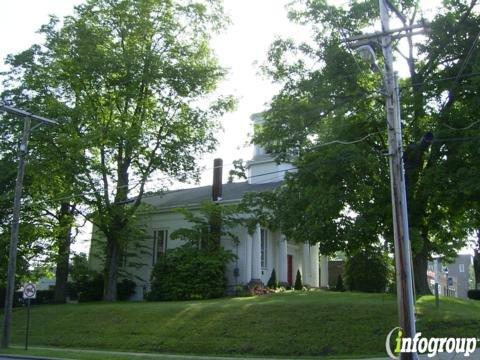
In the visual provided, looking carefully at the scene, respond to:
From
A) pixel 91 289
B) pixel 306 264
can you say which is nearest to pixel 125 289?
pixel 91 289

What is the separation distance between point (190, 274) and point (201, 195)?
33.1ft

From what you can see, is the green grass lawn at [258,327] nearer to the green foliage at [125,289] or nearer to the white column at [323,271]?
the green foliage at [125,289]

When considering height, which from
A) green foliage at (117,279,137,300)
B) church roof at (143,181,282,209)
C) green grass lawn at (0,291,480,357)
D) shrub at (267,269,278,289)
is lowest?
green grass lawn at (0,291,480,357)

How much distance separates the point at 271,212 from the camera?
26312mm

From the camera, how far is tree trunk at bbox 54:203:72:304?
33625 millimetres

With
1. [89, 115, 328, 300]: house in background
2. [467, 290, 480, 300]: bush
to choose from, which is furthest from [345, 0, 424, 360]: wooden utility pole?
[467, 290, 480, 300]: bush

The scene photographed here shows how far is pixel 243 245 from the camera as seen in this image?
32.3 m

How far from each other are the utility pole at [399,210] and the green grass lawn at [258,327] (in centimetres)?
385

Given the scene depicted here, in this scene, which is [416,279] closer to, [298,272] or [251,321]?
[251,321]

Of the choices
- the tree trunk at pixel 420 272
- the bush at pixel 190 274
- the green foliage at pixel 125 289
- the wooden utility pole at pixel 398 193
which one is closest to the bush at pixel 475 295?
the tree trunk at pixel 420 272

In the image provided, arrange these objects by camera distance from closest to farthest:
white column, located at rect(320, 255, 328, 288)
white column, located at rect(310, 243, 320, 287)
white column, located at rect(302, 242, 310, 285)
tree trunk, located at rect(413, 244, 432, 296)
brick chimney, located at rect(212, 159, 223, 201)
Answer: tree trunk, located at rect(413, 244, 432, 296) < brick chimney, located at rect(212, 159, 223, 201) < white column, located at rect(302, 242, 310, 285) < white column, located at rect(310, 243, 320, 287) < white column, located at rect(320, 255, 328, 288)

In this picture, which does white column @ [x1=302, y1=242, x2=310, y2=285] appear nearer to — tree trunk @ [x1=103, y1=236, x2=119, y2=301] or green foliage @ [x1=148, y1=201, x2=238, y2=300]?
green foliage @ [x1=148, y1=201, x2=238, y2=300]

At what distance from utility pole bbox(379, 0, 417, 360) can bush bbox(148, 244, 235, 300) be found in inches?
674

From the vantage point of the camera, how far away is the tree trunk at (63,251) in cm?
3362
